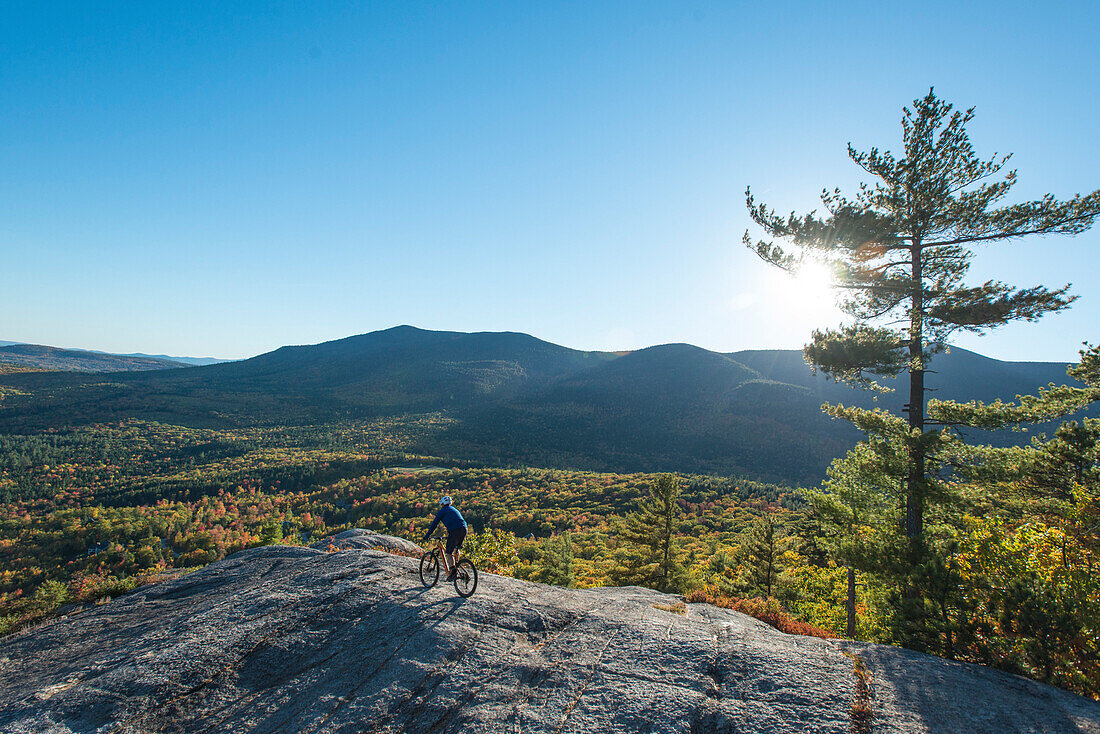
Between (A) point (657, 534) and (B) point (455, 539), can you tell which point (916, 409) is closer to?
(B) point (455, 539)

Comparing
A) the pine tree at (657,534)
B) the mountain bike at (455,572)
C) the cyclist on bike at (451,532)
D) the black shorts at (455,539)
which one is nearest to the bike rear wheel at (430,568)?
the mountain bike at (455,572)

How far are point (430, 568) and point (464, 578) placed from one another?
139 cm

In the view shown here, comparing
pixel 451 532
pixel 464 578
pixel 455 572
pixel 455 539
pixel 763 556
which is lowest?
pixel 763 556

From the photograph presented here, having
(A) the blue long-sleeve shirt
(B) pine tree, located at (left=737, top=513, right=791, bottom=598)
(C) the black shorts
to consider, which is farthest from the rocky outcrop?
(B) pine tree, located at (left=737, top=513, right=791, bottom=598)

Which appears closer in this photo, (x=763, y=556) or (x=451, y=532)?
(x=451, y=532)

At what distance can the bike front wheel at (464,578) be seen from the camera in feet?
35.6

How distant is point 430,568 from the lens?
11781 mm

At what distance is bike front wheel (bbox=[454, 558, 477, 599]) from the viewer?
35.6 feet

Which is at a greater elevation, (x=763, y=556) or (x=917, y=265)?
(x=917, y=265)

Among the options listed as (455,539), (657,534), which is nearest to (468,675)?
(455,539)

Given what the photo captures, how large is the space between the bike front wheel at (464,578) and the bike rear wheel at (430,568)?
784 millimetres

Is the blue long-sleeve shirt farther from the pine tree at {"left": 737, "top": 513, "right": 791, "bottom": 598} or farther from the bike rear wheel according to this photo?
the pine tree at {"left": 737, "top": 513, "right": 791, "bottom": 598}

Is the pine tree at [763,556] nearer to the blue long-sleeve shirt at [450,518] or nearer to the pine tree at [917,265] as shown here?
the pine tree at [917,265]

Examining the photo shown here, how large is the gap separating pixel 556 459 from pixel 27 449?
18608cm
